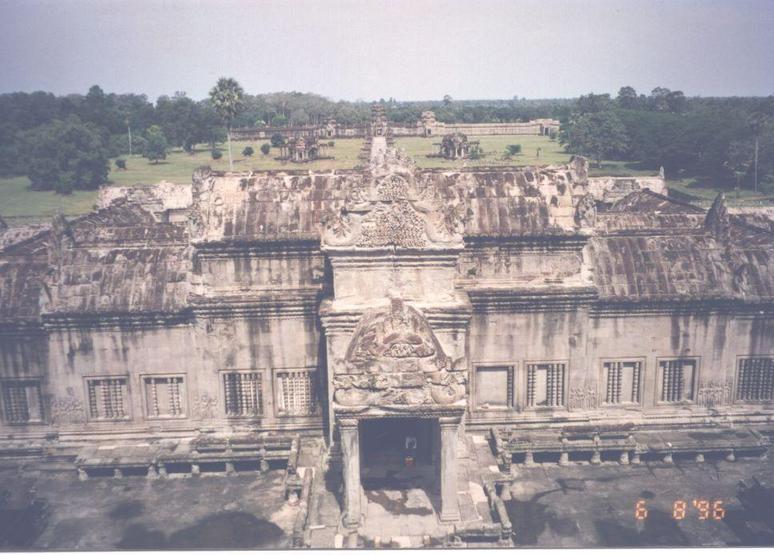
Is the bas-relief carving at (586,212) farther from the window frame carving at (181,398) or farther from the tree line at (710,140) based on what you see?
the window frame carving at (181,398)

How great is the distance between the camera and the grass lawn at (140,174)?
90.7 ft

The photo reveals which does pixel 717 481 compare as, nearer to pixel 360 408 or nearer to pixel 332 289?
pixel 360 408

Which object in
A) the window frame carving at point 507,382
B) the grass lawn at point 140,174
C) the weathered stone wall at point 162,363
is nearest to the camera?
the weathered stone wall at point 162,363

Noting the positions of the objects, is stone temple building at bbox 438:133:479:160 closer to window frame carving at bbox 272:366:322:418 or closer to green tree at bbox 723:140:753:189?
green tree at bbox 723:140:753:189

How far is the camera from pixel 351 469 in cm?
1331

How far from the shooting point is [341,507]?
1429cm

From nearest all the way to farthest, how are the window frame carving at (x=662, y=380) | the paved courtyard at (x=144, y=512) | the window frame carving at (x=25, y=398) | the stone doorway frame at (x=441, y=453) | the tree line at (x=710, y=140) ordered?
the stone doorway frame at (x=441, y=453), the paved courtyard at (x=144, y=512), the window frame carving at (x=25, y=398), the window frame carving at (x=662, y=380), the tree line at (x=710, y=140)

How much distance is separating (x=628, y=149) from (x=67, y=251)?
5004 centimetres

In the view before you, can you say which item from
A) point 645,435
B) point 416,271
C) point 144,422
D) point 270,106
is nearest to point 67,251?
point 144,422

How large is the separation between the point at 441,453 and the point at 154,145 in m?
46.0

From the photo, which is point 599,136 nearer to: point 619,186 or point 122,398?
point 619,186

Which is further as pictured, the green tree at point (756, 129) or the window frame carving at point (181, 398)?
the green tree at point (756, 129)

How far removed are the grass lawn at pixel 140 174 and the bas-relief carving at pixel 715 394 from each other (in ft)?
55.0

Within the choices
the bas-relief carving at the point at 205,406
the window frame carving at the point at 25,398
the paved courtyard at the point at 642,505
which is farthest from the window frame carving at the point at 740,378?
the window frame carving at the point at 25,398
